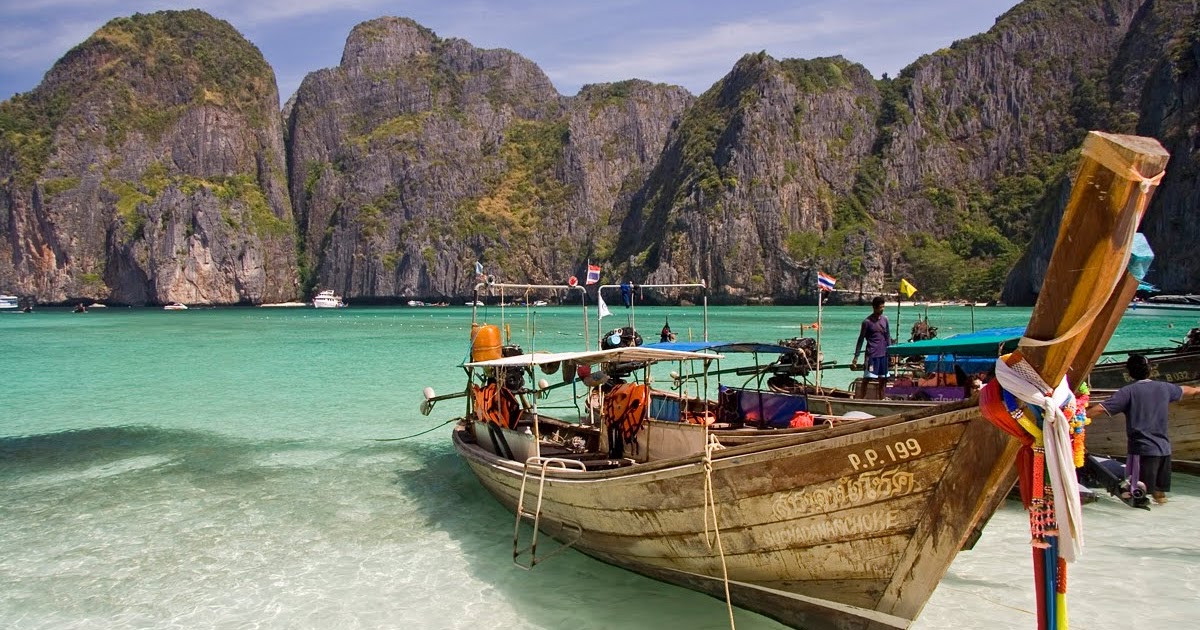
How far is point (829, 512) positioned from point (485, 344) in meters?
8.31

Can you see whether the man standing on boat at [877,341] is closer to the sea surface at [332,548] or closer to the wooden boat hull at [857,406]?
the wooden boat hull at [857,406]

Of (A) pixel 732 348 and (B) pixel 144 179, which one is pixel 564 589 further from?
(B) pixel 144 179

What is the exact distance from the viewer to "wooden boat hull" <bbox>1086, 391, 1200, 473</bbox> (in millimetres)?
10492

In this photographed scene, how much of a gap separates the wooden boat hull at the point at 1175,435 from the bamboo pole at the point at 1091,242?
7.90 meters

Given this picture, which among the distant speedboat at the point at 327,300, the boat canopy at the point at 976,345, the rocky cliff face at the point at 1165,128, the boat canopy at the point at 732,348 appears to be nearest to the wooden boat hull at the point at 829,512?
the boat canopy at the point at 732,348

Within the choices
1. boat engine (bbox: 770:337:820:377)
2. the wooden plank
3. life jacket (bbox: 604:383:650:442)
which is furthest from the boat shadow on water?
boat engine (bbox: 770:337:820:377)

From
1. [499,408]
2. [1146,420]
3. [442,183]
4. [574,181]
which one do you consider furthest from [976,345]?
[574,181]

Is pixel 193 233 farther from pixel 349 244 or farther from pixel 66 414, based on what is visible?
pixel 66 414

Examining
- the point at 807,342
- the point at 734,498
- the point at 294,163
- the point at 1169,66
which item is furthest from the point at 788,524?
the point at 294,163

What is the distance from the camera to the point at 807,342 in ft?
49.9

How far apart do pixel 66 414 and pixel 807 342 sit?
19468mm

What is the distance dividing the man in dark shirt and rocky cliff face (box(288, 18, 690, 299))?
510 feet

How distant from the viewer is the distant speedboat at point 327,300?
156500 millimetres

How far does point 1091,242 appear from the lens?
3.84m
